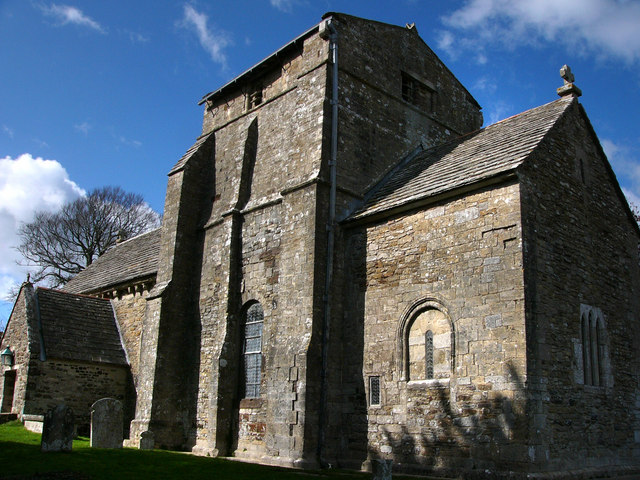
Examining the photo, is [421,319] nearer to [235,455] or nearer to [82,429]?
[235,455]

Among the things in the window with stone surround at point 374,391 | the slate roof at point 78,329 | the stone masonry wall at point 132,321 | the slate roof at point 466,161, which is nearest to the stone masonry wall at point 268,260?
the window with stone surround at point 374,391

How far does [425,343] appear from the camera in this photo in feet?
46.0

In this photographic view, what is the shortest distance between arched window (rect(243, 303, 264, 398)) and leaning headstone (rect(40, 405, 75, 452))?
5.06 m

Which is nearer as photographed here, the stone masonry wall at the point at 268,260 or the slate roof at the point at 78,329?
the stone masonry wall at the point at 268,260

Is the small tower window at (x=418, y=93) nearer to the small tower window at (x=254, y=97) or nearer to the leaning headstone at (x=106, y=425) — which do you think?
the small tower window at (x=254, y=97)

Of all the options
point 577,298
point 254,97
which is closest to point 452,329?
point 577,298

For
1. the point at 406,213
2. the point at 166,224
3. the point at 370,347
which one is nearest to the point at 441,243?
the point at 406,213

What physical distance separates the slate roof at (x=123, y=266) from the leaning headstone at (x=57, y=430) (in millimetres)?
8609

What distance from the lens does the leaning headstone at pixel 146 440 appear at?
17.3 metres

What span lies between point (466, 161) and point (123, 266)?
54.3 ft

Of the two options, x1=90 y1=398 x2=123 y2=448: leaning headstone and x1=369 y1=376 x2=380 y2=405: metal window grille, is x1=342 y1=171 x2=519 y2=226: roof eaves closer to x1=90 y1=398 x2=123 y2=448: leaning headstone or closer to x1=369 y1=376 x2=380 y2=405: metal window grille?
x1=369 y1=376 x2=380 y2=405: metal window grille

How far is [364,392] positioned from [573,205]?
6.91 metres

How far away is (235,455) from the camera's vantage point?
16703 mm

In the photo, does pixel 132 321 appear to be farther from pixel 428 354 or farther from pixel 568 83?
pixel 568 83
